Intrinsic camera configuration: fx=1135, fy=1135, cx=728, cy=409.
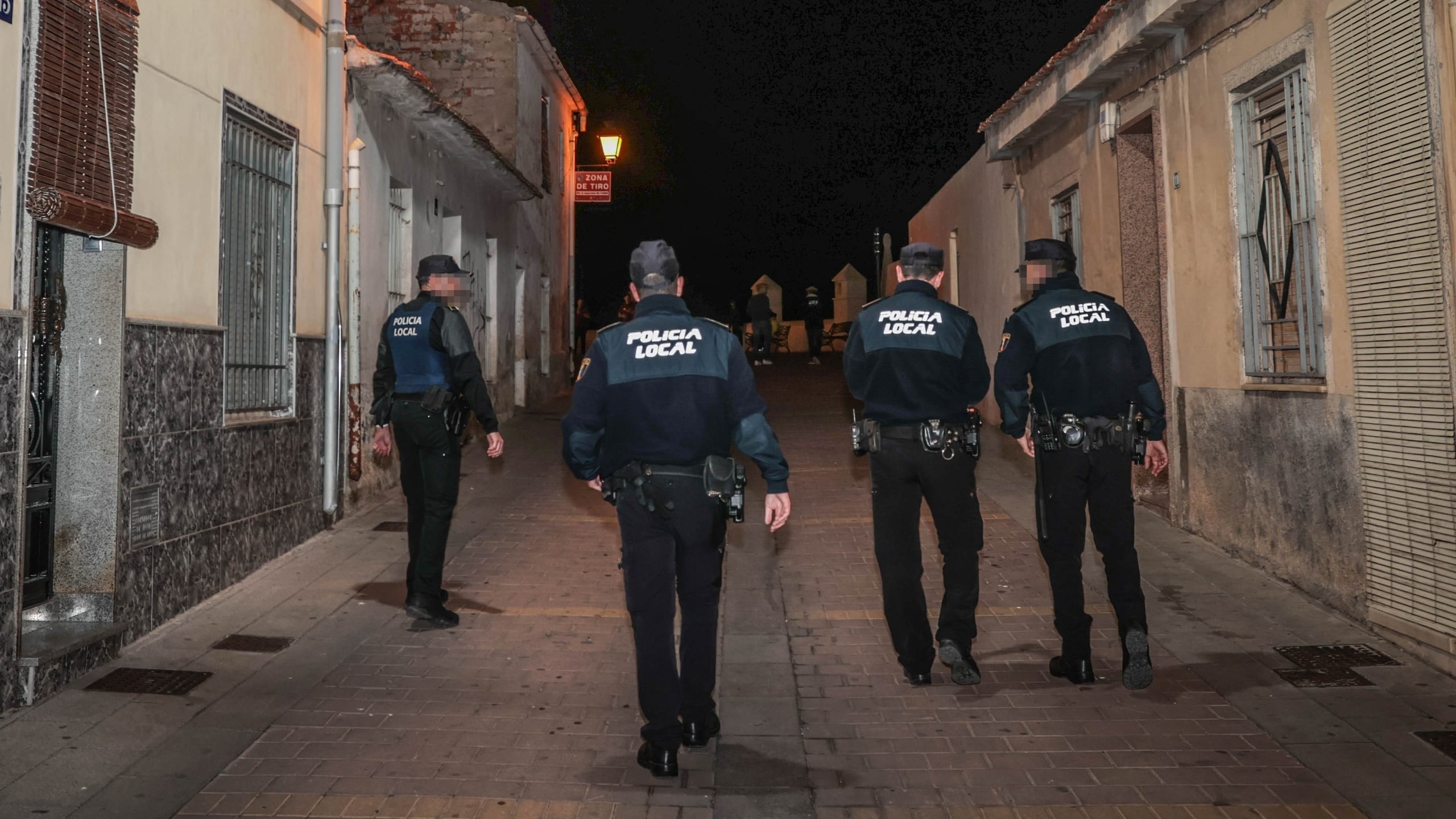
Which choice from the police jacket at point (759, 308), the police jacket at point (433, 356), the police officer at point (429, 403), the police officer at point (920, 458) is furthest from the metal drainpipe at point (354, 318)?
the police jacket at point (759, 308)

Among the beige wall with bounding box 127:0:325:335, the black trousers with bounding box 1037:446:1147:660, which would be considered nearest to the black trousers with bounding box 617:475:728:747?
the black trousers with bounding box 1037:446:1147:660

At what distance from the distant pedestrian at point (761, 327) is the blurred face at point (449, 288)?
1748cm

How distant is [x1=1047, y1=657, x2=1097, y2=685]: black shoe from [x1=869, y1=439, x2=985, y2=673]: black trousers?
0.44 metres

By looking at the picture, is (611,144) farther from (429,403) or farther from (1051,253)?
(1051,253)

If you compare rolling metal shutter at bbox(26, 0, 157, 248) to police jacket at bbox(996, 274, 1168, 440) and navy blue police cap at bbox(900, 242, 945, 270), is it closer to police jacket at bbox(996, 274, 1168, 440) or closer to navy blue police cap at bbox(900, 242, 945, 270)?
navy blue police cap at bbox(900, 242, 945, 270)

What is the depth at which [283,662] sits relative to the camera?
228 inches

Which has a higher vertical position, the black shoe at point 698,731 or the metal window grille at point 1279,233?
the metal window grille at point 1279,233

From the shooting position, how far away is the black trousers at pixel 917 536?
17.1ft

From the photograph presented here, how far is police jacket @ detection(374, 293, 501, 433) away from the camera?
6.30 m

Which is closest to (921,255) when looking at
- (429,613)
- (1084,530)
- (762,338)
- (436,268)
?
(1084,530)

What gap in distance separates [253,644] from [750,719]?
2.88 m

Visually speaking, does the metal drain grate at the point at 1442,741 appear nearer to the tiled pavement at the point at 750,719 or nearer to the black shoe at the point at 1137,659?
the tiled pavement at the point at 750,719

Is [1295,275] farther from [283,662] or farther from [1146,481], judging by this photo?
[283,662]

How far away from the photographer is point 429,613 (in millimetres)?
6379
